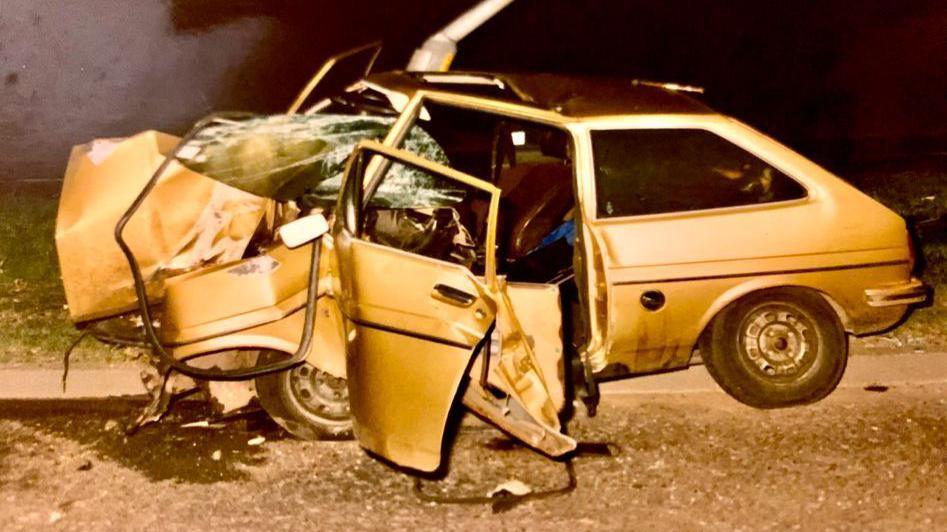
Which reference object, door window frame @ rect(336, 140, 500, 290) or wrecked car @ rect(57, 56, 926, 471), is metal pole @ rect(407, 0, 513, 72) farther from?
door window frame @ rect(336, 140, 500, 290)

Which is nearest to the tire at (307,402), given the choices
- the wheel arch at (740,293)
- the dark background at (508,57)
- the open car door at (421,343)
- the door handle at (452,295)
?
the open car door at (421,343)

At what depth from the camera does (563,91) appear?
489cm

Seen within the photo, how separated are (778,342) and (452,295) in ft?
6.66

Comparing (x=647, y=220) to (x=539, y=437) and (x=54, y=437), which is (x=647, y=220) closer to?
(x=539, y=437)

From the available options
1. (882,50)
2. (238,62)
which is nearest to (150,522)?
(238,62)

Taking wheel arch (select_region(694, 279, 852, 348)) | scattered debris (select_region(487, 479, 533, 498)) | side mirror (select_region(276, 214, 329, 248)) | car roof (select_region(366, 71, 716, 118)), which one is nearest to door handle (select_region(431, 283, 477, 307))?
side mirror (select_region(276, 214, 329, 248))

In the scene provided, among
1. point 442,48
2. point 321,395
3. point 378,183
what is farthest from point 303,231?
point 442,48

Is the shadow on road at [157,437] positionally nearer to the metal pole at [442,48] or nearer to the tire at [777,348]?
the tire at [777,348]

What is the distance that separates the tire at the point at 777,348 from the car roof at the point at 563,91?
3.64 ft

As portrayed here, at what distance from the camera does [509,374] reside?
4.21 meters

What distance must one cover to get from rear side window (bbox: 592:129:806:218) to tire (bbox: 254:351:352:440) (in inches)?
66.3

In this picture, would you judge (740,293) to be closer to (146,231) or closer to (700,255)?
(700,255)

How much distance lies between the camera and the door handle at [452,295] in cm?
391

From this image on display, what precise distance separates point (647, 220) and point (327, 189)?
66.5 inches
